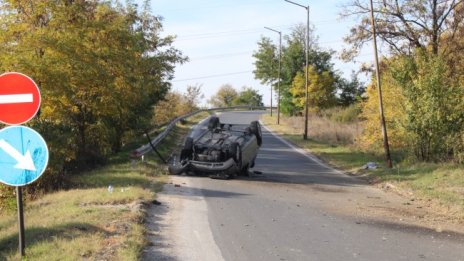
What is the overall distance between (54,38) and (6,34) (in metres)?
1.58

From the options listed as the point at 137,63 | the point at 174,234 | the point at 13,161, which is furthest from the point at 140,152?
the point at 13,161

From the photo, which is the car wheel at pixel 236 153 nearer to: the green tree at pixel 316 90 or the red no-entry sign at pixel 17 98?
the red no-entry sign at pixel 17 98

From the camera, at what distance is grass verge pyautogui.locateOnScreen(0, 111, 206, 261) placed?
7.69m

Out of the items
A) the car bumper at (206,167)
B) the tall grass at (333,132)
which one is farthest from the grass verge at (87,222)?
the tall grass at (333,132)

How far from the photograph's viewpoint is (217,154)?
17.2 m

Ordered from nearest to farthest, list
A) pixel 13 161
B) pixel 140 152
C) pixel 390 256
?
pixel 13 161, pixel 390 256, pixel 140 152

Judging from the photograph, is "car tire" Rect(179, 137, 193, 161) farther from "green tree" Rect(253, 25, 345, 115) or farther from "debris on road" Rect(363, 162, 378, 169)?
"green tree" Rect(253, 25, 345, 115)

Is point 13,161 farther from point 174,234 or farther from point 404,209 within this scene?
point 404,209

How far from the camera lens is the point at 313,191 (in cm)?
1512

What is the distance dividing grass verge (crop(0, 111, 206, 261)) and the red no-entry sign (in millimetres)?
1897

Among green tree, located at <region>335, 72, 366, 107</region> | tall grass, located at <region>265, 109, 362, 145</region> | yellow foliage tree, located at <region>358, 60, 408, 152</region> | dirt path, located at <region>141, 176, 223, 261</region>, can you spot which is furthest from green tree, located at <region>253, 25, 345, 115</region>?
dirt path, located at <region>141, 176, 223, 261</region>

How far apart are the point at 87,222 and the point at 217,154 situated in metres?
8.06

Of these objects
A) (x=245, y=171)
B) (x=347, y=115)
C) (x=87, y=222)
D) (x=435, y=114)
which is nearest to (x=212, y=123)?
(x=245, y=171)

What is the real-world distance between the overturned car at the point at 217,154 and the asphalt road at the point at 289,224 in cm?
45
